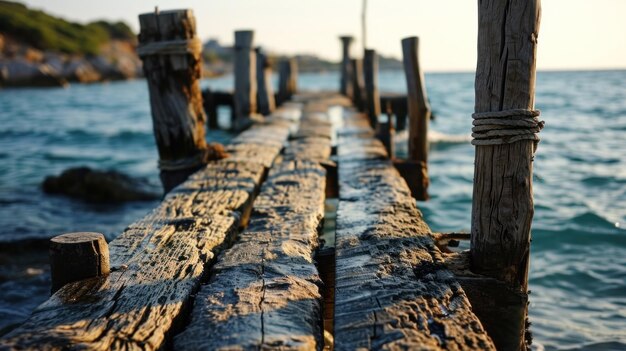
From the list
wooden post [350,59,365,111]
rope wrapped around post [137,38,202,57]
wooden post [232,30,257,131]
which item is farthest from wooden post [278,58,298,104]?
rope wrapped around post [137,38,202,57]

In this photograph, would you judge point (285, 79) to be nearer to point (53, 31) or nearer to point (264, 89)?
point (264, 89)

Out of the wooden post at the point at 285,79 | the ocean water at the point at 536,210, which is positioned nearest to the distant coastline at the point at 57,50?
the ocean water at the point at 536,210

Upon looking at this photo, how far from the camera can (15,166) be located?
11.9m

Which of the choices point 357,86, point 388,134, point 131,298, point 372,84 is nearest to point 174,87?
point 131,298

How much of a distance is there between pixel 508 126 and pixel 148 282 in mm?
1903

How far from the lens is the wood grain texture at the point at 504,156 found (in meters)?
2.52

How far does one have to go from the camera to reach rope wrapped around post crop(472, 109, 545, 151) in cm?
257

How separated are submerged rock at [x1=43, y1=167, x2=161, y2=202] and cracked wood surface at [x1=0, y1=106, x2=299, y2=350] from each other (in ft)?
16.3

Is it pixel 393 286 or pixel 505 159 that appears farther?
pixel 505 159

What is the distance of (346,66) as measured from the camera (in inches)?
608

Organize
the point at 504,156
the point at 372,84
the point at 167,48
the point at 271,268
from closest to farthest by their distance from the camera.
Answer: the point at 271,268 < the point at 504,156 < the point at 167,48 < the point at 372,84

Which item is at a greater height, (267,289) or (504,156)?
(504,156)

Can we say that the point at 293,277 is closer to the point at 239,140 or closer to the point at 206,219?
the point at 206,219

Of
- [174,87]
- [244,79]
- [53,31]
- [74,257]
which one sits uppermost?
[53,31]
